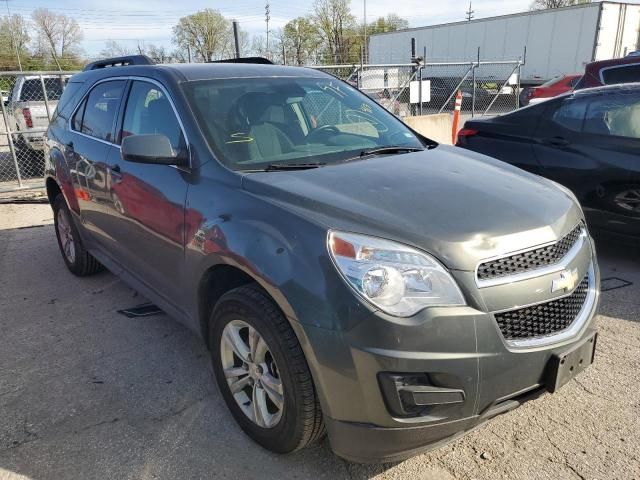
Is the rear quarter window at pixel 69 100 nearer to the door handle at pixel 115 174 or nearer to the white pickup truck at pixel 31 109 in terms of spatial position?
the door handle at pixel 115 174

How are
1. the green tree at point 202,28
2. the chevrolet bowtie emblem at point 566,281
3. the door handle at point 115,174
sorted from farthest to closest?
the green tree at point 202,28, the door handle at point 115,174, the chevrolet bowtie emblem at point 566,281

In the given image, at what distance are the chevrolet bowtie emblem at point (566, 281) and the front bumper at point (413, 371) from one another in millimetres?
277

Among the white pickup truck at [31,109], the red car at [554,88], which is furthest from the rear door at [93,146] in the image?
the red car at [554,88]

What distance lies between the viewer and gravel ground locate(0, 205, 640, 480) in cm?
251

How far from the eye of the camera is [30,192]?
29.9ft

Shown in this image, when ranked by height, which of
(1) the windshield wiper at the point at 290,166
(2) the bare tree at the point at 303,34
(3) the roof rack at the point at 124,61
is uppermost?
(2) the bare tree at the point at 303,34

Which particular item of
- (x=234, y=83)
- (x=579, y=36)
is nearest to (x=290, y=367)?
(x=234, y=83)

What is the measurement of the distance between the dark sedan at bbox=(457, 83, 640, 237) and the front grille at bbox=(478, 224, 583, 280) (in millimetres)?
2632

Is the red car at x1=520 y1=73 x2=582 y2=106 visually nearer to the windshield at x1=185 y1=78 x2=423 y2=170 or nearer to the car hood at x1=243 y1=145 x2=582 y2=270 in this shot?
the windshield at x1=185 y1=78 x2=423 y2=170

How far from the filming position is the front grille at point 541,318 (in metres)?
2.13

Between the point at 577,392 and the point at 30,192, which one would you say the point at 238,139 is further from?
the point at 30,192

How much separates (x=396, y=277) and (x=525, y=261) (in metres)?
0.58

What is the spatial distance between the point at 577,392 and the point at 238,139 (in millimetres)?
2368

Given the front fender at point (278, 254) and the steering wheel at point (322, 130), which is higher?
the steering wheel at point (322, 130)
